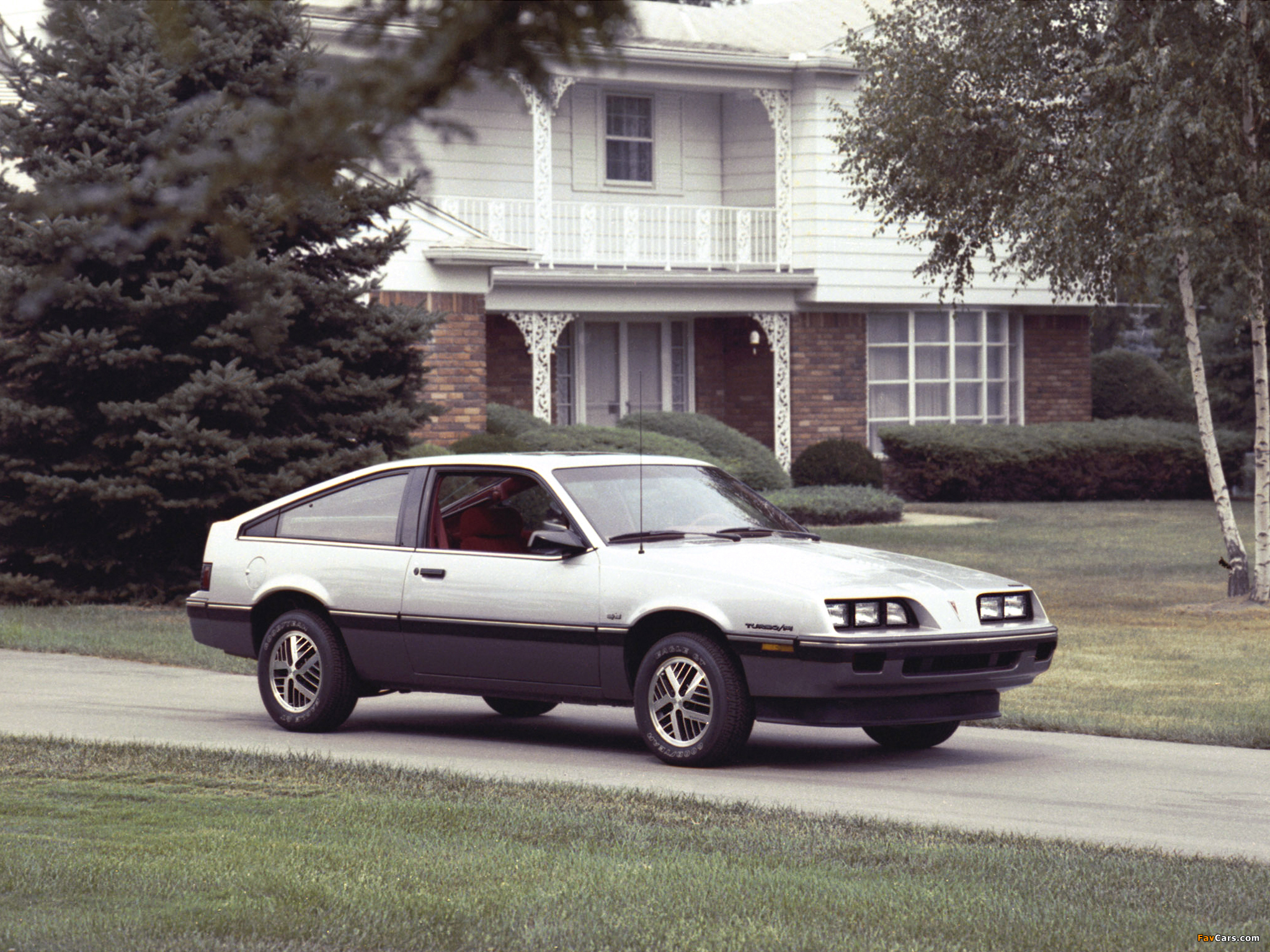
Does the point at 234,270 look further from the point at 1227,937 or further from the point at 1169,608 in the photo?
the point at 1227,937

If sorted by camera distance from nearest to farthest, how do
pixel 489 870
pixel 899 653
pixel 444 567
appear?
pixel 489 870 < pixel 899 653 < pixel 444 567

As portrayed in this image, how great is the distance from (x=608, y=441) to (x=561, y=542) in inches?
614

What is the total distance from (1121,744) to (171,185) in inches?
272

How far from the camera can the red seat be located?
959 cm

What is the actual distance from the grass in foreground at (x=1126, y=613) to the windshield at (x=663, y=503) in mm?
2017

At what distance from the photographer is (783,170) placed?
97.1 ft

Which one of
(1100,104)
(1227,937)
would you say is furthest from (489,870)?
(1100,104)

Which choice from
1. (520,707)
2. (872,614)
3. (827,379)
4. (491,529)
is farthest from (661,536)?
(827,379)

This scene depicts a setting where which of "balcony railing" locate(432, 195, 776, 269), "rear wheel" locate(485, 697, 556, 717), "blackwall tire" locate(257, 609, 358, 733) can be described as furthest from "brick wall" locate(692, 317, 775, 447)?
"blackwall tire" locate(257, 609, 358, 733)

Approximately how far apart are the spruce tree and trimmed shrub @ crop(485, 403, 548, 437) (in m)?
6.00

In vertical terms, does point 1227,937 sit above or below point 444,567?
below

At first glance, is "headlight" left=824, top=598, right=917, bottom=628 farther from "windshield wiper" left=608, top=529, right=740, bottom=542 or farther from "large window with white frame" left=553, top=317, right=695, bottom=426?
"large window with white frame" left=553, top=317, right=695, bottom=426

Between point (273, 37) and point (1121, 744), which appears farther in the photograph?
point (273, 37)

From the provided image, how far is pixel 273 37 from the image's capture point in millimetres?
16375
